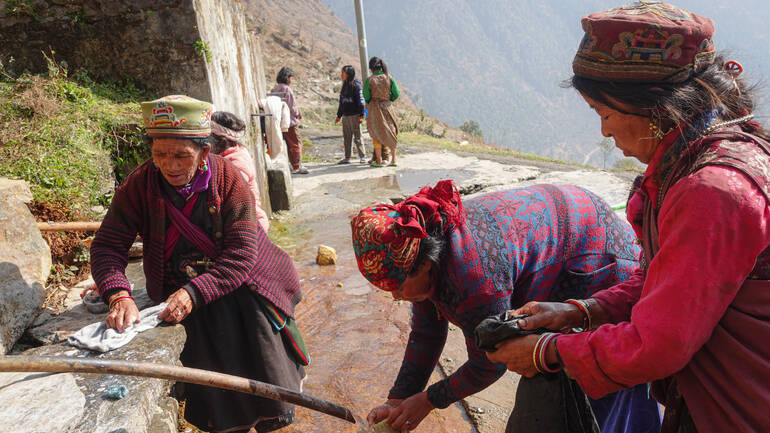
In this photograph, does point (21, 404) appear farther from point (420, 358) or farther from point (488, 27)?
point (488, 27)

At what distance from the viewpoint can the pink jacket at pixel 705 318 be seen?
92cm

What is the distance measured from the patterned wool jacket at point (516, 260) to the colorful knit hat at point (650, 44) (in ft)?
1.85

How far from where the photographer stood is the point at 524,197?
1711 millimetres

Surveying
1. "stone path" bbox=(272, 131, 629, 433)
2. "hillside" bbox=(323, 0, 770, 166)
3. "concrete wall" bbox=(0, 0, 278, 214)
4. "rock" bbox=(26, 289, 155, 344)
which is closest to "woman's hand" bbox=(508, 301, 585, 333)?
"stone path" bbox=(272, 131, 629, 433)

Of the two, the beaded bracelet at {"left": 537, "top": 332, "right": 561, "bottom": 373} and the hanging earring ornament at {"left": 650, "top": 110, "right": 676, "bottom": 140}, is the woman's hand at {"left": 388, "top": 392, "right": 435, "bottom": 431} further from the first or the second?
the hanging earring ornament at {"left": 650, "top": 110, "right": 676, "bottom": 140}

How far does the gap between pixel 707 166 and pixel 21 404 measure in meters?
1.99

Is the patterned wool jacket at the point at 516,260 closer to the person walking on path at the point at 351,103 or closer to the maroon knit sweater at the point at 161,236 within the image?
the maroon knit sweater at the point at 161,236

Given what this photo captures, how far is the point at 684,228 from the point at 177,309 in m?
1.73

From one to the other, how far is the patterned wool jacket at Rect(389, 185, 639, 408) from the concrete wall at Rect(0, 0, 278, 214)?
3717 millimetres

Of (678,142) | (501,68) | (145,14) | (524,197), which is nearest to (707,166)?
(678,142)

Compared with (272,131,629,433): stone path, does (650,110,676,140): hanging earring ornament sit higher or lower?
higher

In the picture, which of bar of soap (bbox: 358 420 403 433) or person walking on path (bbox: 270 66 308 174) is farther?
person walking on path (bbox: 270 66 308 174)

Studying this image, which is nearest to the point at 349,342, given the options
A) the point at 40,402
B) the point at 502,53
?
the point at 40,402

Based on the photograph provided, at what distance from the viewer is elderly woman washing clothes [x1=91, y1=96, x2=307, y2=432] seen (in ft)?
6.40
